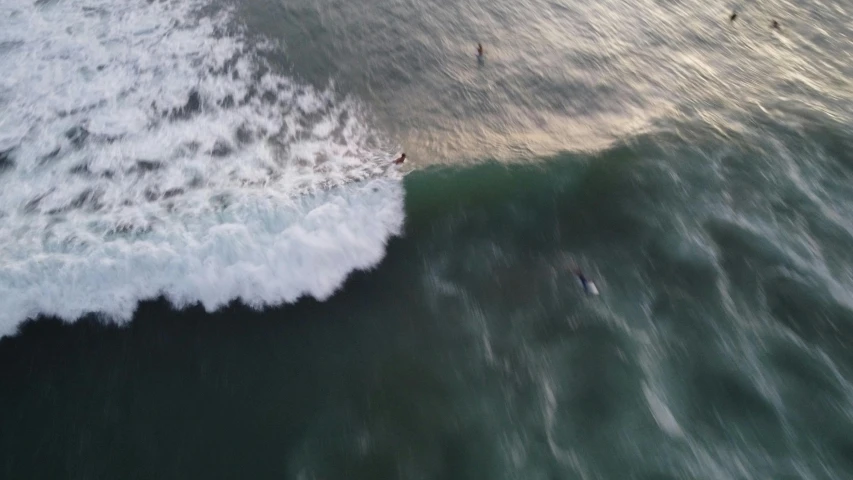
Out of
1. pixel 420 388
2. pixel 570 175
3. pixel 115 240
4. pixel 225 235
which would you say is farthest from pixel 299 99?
pixel 420 388

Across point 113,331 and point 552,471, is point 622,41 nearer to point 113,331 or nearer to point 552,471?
Result: point 552,471

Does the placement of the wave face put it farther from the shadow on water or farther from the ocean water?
the shadow on water

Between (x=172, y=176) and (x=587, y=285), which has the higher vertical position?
(x=172, y=176)

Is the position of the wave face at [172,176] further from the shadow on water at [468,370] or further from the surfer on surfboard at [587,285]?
the surfer on surfboard at [587,285]

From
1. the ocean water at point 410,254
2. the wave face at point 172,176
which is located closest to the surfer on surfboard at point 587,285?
the ocean water at point 410,254

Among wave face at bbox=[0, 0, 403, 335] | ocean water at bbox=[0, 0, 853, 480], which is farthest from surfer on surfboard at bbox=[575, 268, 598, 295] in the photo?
wave face at bbox=[0, 0, 403, 335]

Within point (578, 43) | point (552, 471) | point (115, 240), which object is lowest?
point (552, 471)

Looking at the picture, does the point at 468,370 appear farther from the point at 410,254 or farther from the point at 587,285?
the point at 587,285

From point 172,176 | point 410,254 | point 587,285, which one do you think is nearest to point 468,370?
point 410,254
